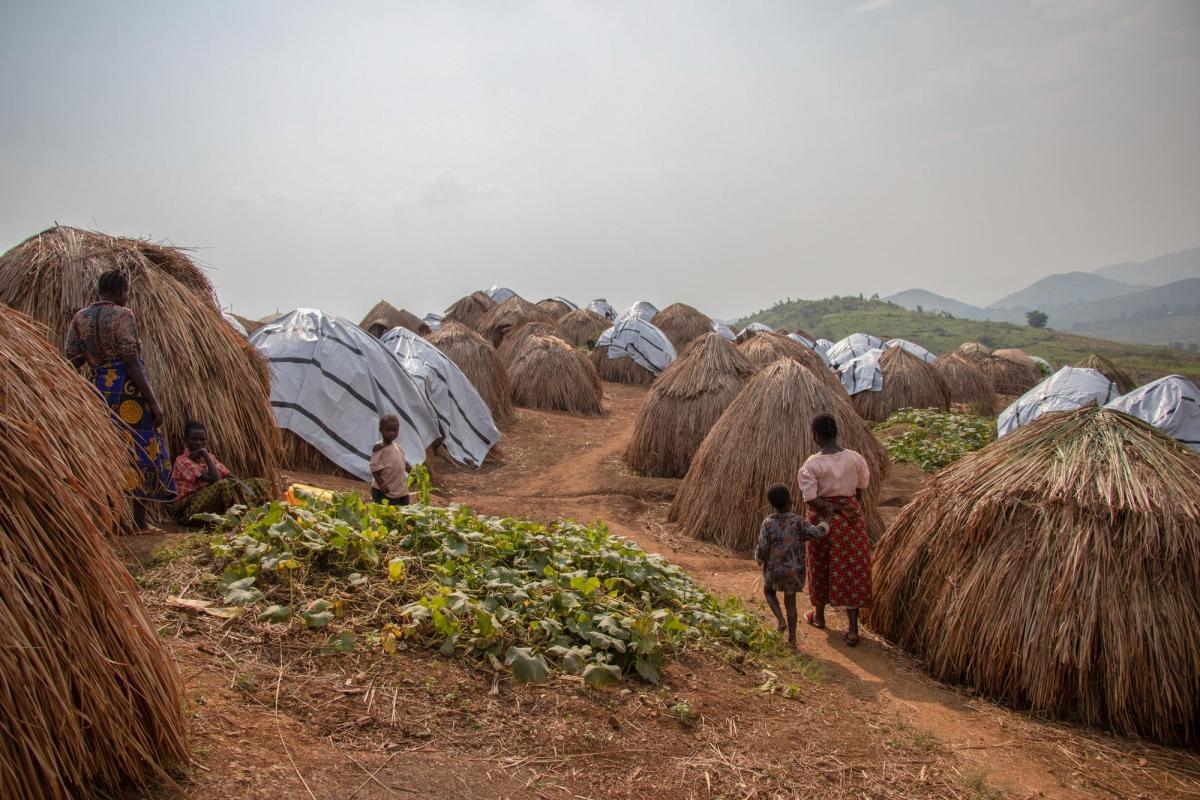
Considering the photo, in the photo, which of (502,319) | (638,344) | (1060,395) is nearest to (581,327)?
(502,319)

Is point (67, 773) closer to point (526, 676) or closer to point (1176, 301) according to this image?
point (526, 676)

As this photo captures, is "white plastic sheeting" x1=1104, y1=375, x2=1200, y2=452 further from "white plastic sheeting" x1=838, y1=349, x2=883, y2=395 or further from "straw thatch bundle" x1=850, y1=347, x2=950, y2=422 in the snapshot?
"white plastic sheeting" x1=838, y1=349, x2=883, y2=395

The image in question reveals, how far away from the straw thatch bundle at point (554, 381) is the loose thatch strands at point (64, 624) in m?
14.9

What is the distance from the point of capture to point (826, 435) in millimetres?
5590

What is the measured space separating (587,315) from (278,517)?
23.8 m

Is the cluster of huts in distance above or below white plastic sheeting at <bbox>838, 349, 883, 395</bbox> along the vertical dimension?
below

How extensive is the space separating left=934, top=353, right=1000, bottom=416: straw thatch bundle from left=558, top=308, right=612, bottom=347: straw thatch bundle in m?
11.1

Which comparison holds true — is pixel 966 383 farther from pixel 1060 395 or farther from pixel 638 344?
pixel 638 344

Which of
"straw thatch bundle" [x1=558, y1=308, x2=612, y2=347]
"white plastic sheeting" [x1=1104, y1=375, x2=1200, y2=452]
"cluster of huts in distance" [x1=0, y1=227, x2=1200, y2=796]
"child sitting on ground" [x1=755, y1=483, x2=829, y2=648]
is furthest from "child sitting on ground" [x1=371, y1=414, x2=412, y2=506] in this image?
"straw thatch bundle" [x1=558, y1=308, x2=612, y2=347]

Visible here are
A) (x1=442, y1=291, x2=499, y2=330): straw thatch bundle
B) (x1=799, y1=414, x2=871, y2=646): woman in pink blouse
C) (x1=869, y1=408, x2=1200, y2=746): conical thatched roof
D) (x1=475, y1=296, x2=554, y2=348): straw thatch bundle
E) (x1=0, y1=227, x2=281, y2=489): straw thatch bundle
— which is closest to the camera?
(x1=869, y1=408, x2=1200, y2=746): conical thatched roof

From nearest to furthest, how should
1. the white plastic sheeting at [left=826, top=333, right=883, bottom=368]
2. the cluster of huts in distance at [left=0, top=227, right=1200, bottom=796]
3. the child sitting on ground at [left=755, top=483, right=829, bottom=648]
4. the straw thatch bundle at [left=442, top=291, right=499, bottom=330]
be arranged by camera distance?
1. the cluster of huts in distance at [left=0, top=227, right=1200, bottom=796]
2. the child sitting on ground at [left=755, top=483, right=829, bottom=648]
3. the white plastic sheeting at [left=826, top=333, right=883, bottom=368]
4. the straw thatch bundle at [left=442, top=291, right=499, bottom=330]

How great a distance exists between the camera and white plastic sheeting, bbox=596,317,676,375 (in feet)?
75.5

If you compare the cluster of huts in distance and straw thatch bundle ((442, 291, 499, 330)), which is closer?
the cluster of huts in distance

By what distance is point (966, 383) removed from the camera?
2244 centimetres
